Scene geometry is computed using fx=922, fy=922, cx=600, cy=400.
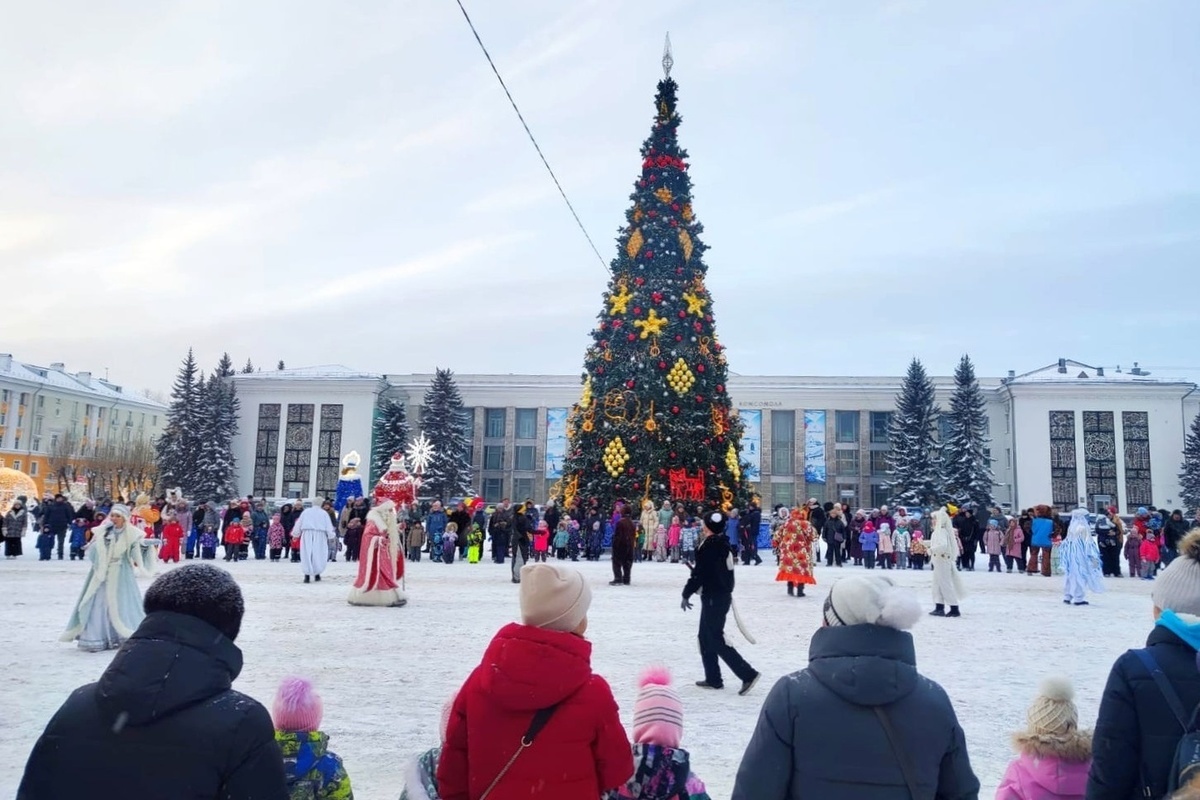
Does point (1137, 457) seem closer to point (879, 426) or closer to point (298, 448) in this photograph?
point (879, 426)

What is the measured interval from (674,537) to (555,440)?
41.5 metres

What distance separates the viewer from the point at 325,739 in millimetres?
3107

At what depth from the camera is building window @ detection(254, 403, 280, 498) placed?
67.2 metres

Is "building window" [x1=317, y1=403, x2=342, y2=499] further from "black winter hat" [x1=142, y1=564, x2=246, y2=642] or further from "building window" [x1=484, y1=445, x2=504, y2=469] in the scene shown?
"black winter hat" [x1=142, y1=564, x2=246, y2=642]

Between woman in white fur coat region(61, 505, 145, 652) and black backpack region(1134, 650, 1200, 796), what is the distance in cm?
948

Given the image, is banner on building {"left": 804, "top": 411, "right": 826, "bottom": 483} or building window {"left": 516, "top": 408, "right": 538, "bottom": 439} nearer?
banner on building {"left": 804, "top": 411, "right": 826, "bottom": 483}

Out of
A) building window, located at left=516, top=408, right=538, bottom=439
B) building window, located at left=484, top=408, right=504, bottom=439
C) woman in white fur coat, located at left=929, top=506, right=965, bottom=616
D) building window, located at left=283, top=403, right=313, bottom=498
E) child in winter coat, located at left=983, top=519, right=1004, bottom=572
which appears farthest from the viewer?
building window, located at left=484, top=408, right=504, bottom=439

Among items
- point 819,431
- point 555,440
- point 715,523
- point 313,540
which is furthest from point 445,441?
point 715,523

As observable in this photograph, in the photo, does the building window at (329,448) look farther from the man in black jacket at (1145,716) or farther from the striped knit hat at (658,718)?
the man in black jacket at (1145,716)

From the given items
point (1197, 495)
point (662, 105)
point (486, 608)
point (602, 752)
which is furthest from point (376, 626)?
point (1197, 495)

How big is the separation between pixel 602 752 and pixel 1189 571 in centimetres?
204

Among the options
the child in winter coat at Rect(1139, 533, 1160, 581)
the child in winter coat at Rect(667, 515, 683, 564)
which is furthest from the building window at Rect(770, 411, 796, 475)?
the child in winter coat at Rect(1139, 533, 1160, 581)

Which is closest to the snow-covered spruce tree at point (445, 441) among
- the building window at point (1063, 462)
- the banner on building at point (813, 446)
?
the banner on building at point (813, 446)

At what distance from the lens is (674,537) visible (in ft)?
79.7
